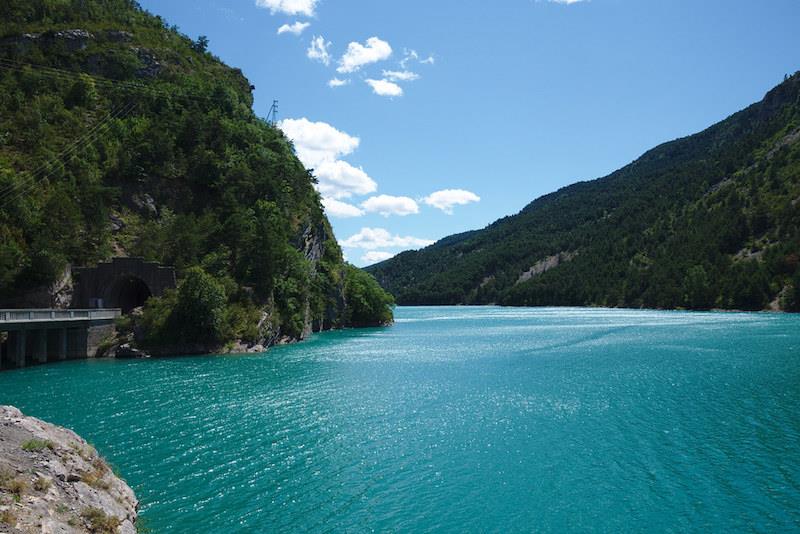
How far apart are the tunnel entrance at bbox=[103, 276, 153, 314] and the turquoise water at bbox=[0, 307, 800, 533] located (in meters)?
14.1

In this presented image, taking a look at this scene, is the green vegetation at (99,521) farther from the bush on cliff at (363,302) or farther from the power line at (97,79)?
the bush on cliff at (363,302)

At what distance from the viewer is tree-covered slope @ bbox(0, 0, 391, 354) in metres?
63.8

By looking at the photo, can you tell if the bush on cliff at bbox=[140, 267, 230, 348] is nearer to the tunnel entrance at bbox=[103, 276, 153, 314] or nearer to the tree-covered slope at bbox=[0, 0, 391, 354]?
the tree-covered slope at bbox=[0, 0, 391, 354]

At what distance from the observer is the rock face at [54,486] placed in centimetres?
1313

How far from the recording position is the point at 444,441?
91.3ft

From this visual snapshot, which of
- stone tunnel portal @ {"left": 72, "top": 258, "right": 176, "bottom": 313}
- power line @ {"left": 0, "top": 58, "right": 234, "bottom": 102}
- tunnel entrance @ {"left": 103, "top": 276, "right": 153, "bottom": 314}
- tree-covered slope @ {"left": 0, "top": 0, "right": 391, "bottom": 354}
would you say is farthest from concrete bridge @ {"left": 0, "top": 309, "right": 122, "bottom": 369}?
Answer: power line @ {"left": 0, "top": 58, "right": 234, "bottom": 102}

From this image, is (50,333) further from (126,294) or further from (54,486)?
(54,486)

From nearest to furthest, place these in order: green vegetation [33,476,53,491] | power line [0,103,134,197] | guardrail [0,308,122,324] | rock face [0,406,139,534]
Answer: rock face [0,406,139,534] → green vegetation [33,476,53,491] → guardrail [0,308,122,324] → power line [0,103,134,197]

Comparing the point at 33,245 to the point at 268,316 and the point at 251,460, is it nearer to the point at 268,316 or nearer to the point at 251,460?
the point at 268,316

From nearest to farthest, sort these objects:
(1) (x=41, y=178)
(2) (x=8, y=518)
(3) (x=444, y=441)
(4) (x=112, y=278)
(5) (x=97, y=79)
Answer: (2) (x=8, y=518) < (3) (x=444, y=441) < (4) (x=112, y=278) < (1) (x=41, y=178) < (5) (x=97, y=79)

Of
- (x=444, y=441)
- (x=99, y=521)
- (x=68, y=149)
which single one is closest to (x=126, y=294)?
(x=68, y=149)

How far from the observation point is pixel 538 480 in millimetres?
22344

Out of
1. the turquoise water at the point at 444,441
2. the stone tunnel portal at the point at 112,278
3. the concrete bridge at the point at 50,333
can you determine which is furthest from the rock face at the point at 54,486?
the stone tunnel portal at the point at 112,278

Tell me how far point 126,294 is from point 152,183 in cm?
1910
